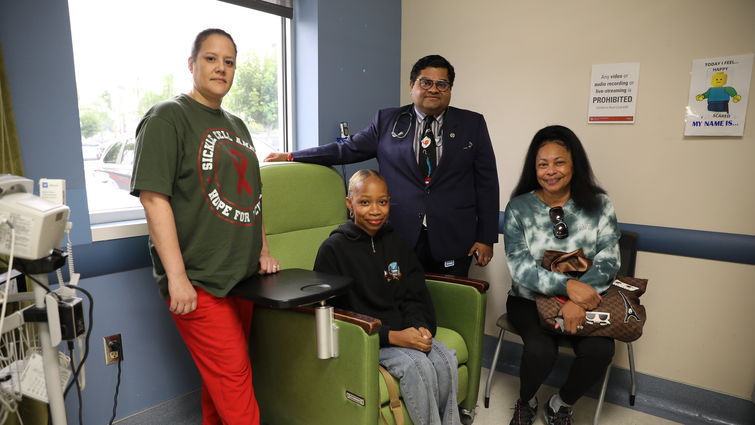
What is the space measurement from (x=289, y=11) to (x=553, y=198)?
1.67 metres

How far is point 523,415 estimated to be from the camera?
6.93ft

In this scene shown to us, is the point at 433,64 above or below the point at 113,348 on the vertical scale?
above

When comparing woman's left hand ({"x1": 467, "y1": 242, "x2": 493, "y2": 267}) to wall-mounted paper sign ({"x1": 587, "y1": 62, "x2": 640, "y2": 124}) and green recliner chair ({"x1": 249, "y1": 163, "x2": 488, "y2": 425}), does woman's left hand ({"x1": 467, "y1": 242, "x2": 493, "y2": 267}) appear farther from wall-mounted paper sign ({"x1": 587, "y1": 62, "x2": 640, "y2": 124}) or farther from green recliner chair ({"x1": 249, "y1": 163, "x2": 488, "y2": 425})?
wall-mounted paper sign ({"x1": 587, "y1": 62, "x2": 640, "y2": 124})

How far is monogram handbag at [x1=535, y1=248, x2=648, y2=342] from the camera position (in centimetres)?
191

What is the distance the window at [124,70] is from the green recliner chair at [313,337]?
2.16 ft

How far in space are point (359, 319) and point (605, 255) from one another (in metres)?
1.14

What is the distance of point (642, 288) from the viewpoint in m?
2.03

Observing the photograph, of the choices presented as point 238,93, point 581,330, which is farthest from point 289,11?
point 581,330

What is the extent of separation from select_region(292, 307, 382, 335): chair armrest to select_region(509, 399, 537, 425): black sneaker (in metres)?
0.99

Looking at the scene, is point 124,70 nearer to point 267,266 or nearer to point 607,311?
point 267,266

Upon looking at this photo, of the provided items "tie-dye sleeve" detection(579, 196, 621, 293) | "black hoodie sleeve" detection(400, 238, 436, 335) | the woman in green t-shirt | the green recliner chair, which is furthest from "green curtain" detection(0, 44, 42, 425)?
"tie-dye sleeve" detection(579, 196, 621, 293)

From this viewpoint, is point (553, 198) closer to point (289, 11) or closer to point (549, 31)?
point (549, 31)

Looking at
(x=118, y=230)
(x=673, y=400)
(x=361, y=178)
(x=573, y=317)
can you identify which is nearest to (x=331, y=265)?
(x=361, y=178)

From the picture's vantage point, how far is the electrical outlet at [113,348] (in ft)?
6.25
